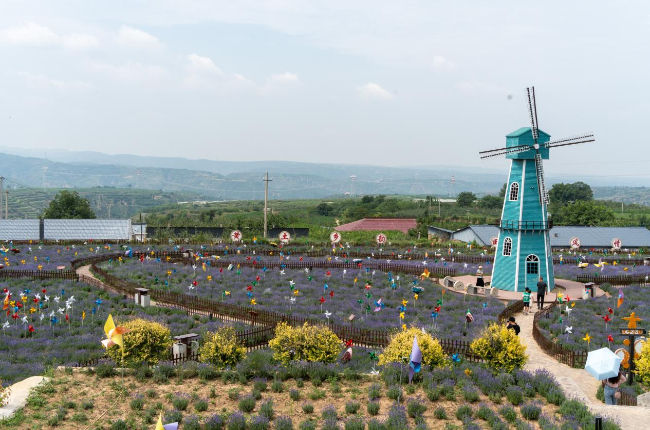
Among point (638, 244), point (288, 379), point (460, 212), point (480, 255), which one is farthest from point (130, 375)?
point (460, 212)

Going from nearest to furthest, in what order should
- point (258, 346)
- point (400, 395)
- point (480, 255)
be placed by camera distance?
1. point (400, 395)
2. point (258, 346)
3. point (480, 255)

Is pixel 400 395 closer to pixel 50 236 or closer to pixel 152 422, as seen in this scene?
pixel 152 422

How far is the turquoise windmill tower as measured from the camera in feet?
127

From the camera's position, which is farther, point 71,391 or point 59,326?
point 59,326

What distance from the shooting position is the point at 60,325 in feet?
92.0

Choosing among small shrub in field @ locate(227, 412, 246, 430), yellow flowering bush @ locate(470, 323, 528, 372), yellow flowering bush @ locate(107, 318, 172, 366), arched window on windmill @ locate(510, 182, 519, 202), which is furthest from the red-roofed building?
small shrub in field @ locate(227, 412, 246, 430)

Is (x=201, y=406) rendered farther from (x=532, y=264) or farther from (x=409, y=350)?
(x=532, y=264)

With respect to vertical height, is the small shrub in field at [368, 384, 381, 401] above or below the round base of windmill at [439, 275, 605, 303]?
above

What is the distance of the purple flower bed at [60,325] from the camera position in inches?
872

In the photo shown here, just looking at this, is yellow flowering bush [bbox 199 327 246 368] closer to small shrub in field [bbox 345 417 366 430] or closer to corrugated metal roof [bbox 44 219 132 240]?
small shrub in field [bbox 345 417 366 430]

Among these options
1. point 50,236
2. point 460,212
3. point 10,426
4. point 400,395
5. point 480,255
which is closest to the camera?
point 10,426

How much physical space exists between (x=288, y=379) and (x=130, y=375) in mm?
5371

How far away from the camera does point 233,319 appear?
96.8 feet

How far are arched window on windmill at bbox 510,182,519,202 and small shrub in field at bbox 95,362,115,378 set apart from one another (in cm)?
2884
